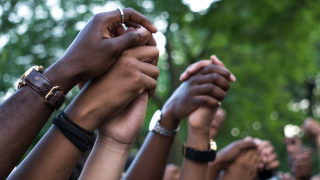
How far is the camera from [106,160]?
4.82ft

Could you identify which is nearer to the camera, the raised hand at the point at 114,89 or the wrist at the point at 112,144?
the raised hand at the point at 114,89

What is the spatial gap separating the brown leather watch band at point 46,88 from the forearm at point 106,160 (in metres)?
0.33

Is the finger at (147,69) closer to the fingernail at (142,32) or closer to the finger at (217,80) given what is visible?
the fingernail at (142,32)

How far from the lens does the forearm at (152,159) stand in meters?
2.30

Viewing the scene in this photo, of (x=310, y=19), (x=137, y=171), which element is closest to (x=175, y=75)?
(x=310, y=19)

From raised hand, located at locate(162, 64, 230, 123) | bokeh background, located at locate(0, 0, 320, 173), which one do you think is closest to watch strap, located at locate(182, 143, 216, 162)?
raised hand, located at locate(162, 64, 230, 123)

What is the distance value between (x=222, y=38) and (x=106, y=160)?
→ 10649mm

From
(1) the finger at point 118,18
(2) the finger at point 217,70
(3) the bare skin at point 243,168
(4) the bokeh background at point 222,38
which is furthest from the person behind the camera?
(4) the bokeh background at point 222,38

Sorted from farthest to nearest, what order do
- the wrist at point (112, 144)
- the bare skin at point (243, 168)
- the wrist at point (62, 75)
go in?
the bare skin at point (243, 168), the wrist at point (112, 144), the wrist at point (62, 75)

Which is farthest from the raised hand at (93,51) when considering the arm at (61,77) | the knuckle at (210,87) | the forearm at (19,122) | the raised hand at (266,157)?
the raised hand at (266,157)

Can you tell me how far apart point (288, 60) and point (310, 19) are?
4.11 ft

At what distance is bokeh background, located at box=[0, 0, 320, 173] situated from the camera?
842 cm

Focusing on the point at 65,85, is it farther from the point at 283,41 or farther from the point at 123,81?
the point at 283,41

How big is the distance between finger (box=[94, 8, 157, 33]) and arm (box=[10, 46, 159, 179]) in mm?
115
